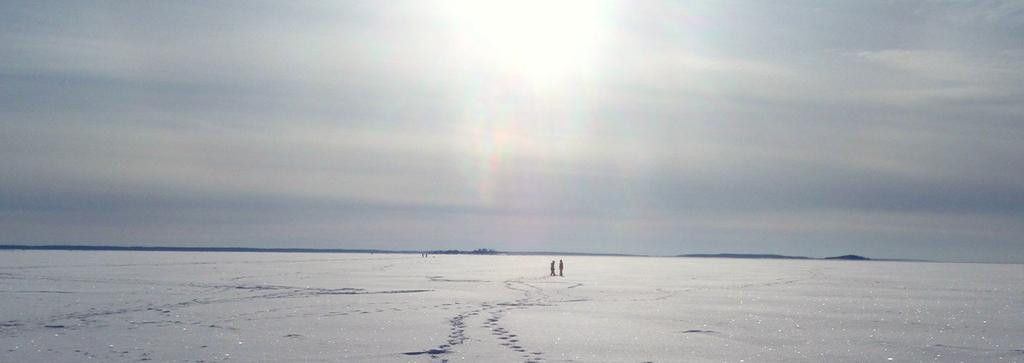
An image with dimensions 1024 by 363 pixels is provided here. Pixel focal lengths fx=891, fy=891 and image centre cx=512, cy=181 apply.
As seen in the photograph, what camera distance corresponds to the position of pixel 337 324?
64.3 feet

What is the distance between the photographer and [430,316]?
21828 millimetres

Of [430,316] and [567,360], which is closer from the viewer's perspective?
[567,360]

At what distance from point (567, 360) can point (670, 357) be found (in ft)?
6.19

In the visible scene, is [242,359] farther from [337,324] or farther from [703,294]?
[703,294]

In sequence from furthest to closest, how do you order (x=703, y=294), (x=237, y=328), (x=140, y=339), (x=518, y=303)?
(x=703, y=294) < (x=518, y=303) < (x=237, y=328) < (x=140, y=339)

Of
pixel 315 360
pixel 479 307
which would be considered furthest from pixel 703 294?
pixel 315 360

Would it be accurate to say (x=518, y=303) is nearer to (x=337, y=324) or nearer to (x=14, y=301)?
(x=337, y=324)

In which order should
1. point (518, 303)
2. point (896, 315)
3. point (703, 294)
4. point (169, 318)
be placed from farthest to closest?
point (703, 294) < point (518, 303) < point (896, 315) < point (169, 318)

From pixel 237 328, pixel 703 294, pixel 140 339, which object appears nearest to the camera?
pixel 140 339

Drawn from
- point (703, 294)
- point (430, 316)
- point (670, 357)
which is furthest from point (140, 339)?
point (703, 294)

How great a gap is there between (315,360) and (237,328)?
17.2 feet

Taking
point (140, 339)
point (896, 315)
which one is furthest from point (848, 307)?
point (140, 339)

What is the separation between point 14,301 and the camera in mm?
25328

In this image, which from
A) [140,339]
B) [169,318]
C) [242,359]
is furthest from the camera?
[169,318]
